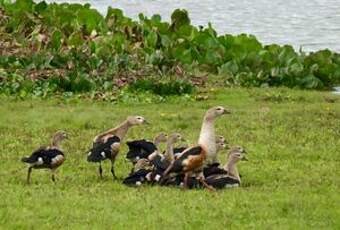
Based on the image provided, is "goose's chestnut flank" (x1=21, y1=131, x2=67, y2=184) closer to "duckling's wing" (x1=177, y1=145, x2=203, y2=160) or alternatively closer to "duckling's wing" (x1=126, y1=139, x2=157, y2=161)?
"duckling's wing" (x1=126, y1=139, x2=157, y2=161)

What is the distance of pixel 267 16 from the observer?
3453cm

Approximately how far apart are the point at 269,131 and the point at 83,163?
3.19m

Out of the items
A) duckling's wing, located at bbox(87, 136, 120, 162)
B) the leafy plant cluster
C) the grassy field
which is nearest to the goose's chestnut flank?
the grassy field

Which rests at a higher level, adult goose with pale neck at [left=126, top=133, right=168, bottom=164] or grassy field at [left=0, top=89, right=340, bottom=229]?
adult goose with pale neck at [left=126, top=133, right=168, bottom=164]

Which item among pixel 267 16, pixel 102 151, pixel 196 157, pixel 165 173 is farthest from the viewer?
pixel 267 16

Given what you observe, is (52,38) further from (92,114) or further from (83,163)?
(83,163)

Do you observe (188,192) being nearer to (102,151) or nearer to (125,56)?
(102,151)

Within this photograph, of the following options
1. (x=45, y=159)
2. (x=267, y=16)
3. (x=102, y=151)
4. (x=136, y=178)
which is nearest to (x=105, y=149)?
(x=102, y=151)

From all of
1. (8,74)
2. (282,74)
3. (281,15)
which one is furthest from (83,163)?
(281,15)

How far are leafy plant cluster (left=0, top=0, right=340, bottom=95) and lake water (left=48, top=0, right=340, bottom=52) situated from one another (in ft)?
20.0

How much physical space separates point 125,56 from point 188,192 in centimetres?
877

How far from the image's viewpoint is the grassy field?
9.38 meters

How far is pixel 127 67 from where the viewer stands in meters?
18.7

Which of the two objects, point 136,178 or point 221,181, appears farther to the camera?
→ point 136,178
